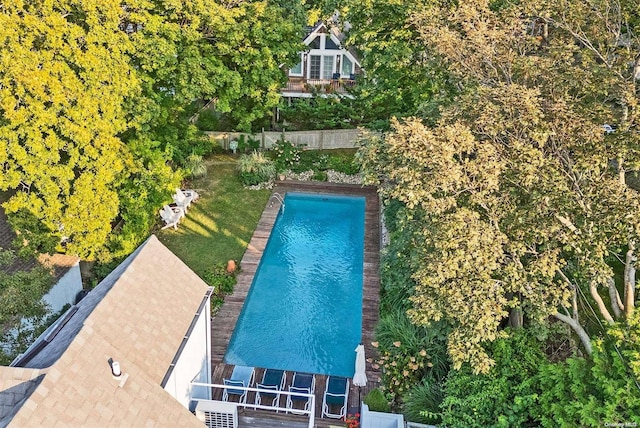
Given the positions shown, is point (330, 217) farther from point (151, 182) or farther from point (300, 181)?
point (151, 182)

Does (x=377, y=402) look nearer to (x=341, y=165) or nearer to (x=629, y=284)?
(x=629, y=284)

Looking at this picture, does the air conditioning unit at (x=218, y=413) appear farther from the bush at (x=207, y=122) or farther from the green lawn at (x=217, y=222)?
the bush at (x=207, y=122)

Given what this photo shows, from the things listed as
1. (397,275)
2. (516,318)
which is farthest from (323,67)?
(516,318)

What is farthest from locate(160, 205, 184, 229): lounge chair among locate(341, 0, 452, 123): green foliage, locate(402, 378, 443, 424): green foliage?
locate(402, 378, 443, 424): green foliage

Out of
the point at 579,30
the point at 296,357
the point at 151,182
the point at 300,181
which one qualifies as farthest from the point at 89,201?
the point at 579,30

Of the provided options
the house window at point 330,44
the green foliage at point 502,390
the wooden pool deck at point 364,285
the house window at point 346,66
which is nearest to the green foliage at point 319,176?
the wooden pool deck at point 364,285

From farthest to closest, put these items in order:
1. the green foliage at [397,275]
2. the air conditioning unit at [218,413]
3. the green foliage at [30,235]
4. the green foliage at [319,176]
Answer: the green foliage at [319,176] → the green foliage at [30,235] → the green foliage at [397,275] → the air conditioning unit at [218,413]

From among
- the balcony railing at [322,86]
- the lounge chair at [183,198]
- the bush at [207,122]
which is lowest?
the lounge chair at [183,198]
